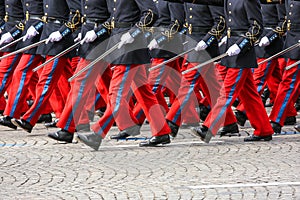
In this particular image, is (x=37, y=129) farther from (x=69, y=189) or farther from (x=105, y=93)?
(x=69, y=189)

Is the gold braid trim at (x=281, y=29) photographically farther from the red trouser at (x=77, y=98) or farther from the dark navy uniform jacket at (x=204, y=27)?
the red trouser at (x=77, y=98)

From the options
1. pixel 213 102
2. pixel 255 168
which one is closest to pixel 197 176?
pixel 255 168

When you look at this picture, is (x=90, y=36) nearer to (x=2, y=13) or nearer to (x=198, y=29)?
(x=198, y=29)

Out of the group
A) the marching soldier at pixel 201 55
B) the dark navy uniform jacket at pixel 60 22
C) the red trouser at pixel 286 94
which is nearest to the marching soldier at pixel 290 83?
the red trouser at pixel 286 94

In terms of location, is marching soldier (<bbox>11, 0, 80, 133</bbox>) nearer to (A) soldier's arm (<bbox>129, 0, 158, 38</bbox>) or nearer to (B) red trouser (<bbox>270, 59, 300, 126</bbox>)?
(A) soldier's arm (<bbox>129, 0, 158, 38</bbox>)

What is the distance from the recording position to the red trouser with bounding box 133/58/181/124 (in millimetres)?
10922

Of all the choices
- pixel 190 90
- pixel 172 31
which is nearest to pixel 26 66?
pixel 172 31

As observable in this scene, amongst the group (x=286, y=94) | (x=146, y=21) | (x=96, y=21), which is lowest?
(x=286, y=94)

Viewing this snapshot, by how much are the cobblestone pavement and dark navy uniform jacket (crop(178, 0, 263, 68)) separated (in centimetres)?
85

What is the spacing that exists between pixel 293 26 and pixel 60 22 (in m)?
2.56

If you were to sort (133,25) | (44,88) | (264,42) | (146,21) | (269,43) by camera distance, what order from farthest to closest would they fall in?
1. (269,43)
2. (264,42)
3. (44,88)
4. (133,25)
5. (146,21)

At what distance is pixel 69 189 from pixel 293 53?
413 centimetres

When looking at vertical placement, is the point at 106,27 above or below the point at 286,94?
above

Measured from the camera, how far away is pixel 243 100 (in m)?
10.3
